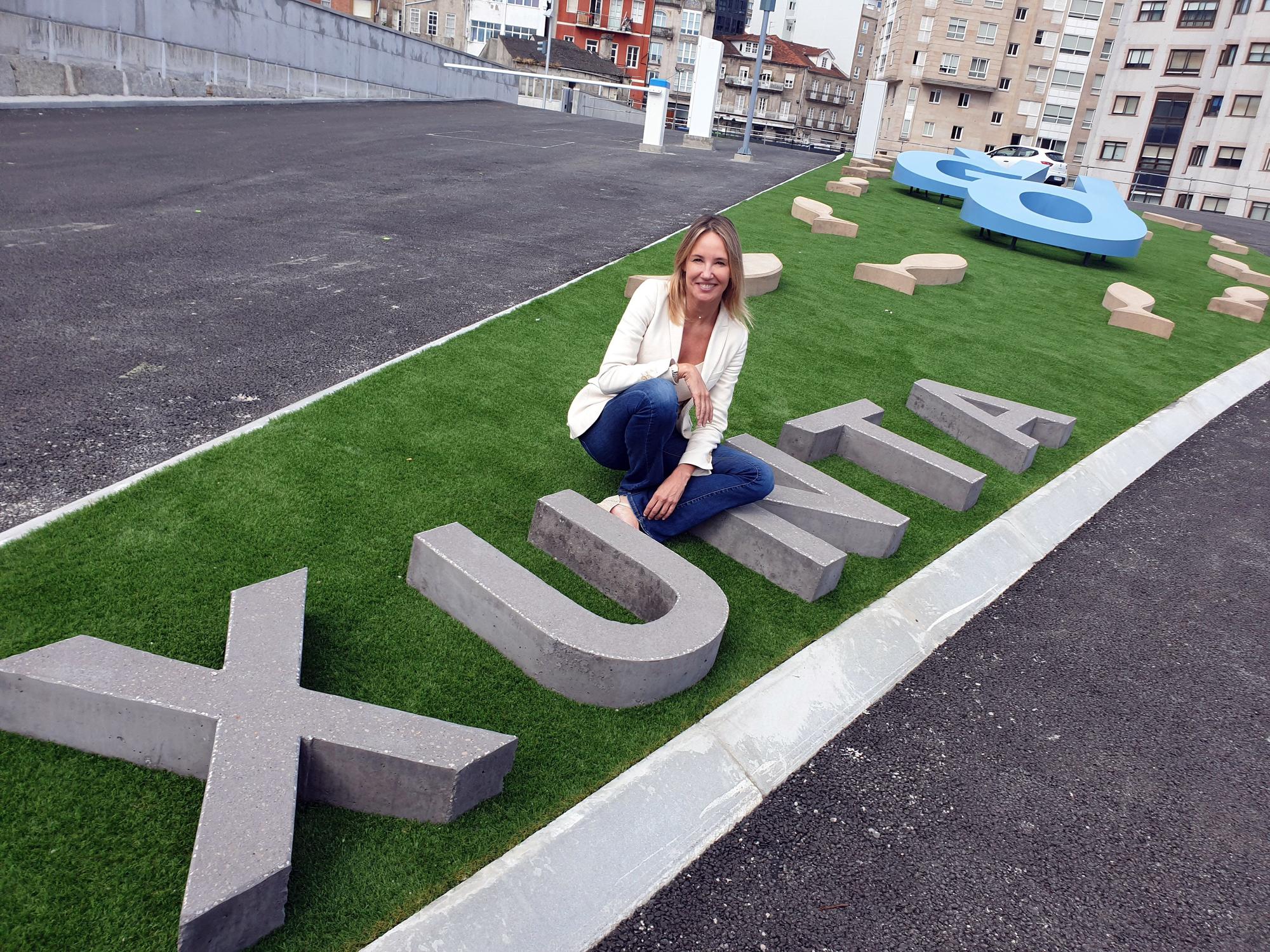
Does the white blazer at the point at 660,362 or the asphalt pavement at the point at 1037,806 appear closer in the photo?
the asphalt pavement at the point at 1037,806

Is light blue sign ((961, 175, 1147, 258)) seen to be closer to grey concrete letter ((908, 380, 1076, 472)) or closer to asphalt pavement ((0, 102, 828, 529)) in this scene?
asphalt pavement ((0, 102, 828, 529))

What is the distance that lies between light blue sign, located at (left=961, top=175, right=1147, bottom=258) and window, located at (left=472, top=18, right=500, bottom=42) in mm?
81749

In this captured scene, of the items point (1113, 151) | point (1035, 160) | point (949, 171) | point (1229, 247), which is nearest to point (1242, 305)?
point (1229, 247)

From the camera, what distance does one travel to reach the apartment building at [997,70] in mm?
79688

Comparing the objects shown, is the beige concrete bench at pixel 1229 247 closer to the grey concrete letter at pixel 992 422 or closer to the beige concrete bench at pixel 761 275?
the beige concrete bench at pixel 761 275

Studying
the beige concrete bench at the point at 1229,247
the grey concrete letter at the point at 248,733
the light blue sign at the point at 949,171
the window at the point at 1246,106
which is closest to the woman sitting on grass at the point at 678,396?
the grey concrete letter at the point at 248,733

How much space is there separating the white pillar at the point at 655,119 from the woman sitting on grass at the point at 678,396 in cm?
2283

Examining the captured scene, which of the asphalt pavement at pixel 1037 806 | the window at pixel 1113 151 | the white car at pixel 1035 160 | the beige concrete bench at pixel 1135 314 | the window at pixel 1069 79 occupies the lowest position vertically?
the asphalt pavement at pixel 1037 806

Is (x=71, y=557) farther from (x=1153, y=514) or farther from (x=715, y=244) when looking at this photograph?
(x=1153, y=514)

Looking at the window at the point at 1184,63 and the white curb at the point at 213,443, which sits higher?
the window at the point at 1184,63

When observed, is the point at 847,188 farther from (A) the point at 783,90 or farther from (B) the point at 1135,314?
(A) the point at 783,90

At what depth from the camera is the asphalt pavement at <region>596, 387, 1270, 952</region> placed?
288 centimetres

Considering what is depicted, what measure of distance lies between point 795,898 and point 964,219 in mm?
16824

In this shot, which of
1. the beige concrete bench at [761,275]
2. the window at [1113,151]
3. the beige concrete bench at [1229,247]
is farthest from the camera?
the window at [1113,151]
